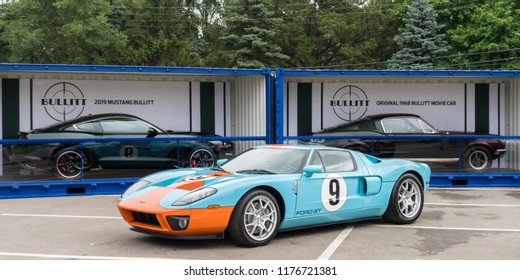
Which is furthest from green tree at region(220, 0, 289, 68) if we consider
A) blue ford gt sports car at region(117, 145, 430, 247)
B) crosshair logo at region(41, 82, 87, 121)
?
blue ford gt sports car at region(117, 145, 430, 247)

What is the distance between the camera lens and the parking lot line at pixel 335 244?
6352 mm

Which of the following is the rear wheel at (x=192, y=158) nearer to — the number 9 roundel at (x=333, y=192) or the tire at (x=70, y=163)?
the tire at (x=70, y=163)

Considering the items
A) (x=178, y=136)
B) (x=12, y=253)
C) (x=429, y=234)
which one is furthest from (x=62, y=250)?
(x=178, y=136)

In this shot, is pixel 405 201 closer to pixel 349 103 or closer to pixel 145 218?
pixel 145 218

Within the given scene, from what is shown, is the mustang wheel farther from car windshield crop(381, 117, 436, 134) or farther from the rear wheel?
car windshield crop(381, 117, 436, 134)

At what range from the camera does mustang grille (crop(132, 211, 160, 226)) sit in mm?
6422

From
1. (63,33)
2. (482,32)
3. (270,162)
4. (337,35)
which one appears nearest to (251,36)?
(337,35)

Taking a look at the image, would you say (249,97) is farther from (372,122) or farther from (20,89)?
(20,89)

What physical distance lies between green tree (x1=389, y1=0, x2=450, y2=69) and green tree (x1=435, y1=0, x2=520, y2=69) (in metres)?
0.97

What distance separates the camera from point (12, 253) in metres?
6.55

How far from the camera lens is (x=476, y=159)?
1322 cm

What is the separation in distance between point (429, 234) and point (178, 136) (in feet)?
23.5

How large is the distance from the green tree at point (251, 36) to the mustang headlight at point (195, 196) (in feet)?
96.3

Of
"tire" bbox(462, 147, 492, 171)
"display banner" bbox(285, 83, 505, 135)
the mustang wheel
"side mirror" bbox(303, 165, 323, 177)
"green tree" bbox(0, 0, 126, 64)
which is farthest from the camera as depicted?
"green tree" bbox(0, 0, 126, 64)
